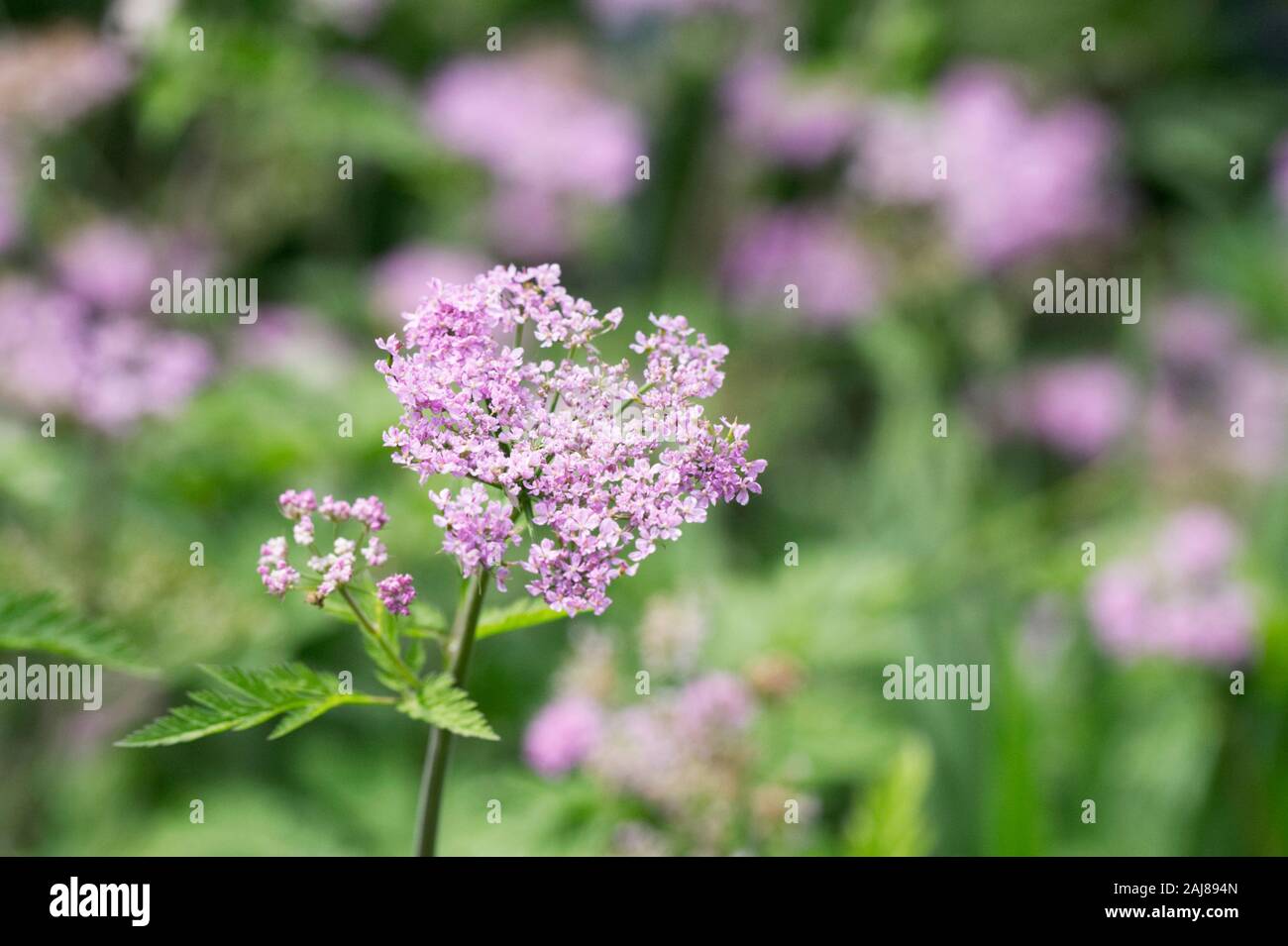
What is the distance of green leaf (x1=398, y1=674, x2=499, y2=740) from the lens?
88cm

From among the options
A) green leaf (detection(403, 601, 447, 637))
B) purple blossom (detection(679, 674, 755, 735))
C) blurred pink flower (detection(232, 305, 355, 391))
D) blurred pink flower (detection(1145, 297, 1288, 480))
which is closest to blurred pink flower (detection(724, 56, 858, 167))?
blurred pink flower (detection(1145, 297, 1288, 480))

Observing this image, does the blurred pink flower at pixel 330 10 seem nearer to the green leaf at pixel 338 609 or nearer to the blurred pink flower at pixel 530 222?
the blurred pink flower at pixel 530 222

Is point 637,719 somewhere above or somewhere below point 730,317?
below

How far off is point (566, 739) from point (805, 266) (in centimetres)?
209

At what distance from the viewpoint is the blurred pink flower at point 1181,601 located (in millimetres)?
2338

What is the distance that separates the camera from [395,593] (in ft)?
2.95

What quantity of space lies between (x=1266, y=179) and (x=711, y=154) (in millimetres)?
1805

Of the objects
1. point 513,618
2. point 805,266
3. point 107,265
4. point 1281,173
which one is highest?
point 1281,173

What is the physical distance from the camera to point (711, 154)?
12.6 feet

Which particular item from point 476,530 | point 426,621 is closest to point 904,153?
point 426,621

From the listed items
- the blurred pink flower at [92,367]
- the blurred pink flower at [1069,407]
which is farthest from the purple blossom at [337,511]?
the blurred pink flower at [1069,407]

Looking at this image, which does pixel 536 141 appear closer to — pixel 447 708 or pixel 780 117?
pixel 780 117
